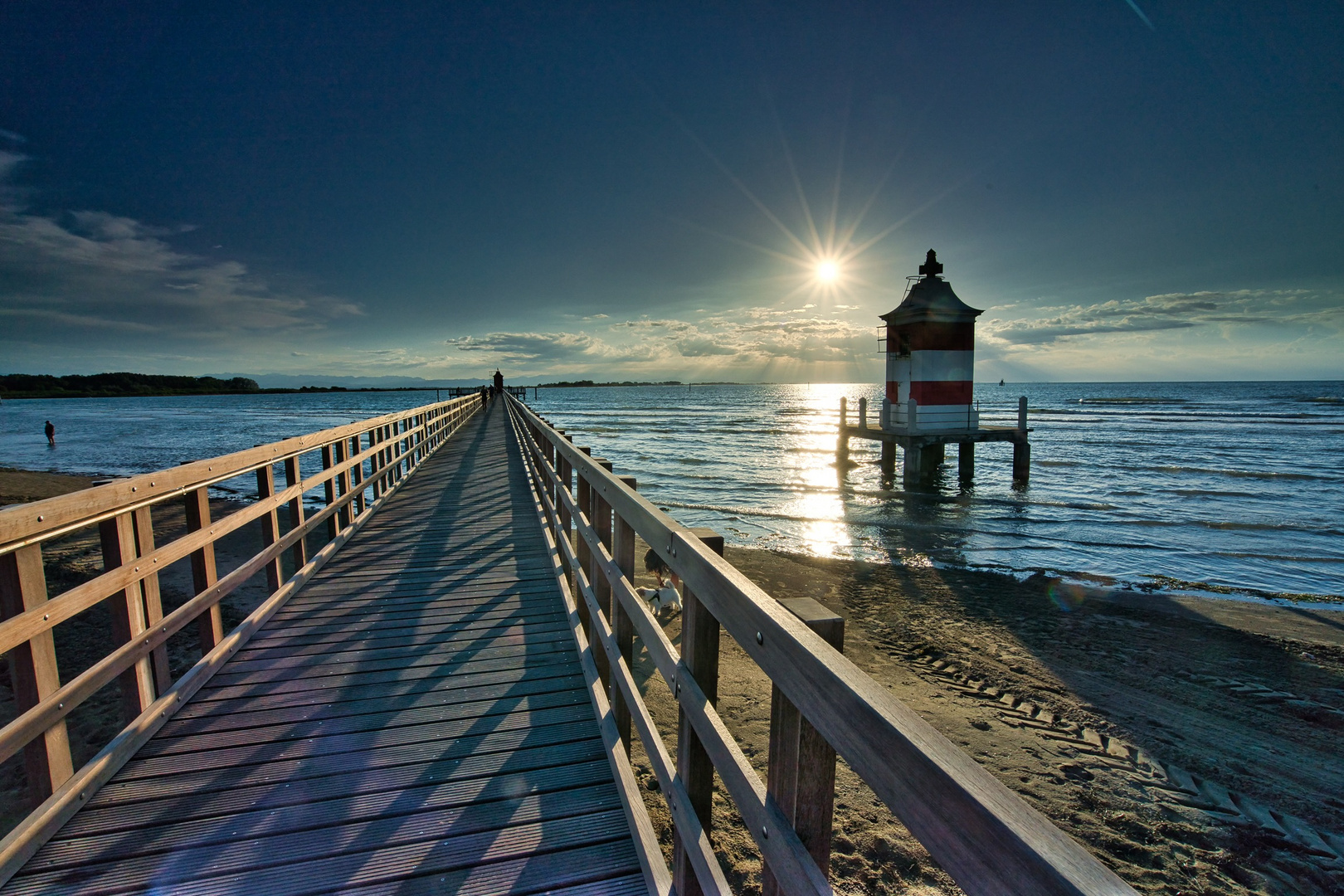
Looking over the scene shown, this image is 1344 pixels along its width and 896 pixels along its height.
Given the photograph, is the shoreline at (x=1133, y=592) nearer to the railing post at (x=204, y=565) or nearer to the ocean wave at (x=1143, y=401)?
the railing post at (x=204, y=565)

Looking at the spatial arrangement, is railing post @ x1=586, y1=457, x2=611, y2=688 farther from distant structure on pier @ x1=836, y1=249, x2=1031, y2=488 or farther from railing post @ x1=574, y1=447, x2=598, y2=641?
distant structure on pier @ x1=836, y1=249, x2=1031, y2=488

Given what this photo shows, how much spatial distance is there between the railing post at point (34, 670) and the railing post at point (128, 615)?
30 centimetres

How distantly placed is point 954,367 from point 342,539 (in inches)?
733

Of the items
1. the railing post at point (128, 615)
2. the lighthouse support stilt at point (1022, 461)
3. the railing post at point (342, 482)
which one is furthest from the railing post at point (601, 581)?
the lighthouse support stilt at point (1022, 461)

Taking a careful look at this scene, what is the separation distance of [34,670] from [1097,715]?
730cm

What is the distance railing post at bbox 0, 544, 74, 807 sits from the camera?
2.17 metres

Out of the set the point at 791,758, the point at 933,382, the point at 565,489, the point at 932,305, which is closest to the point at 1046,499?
the point at 933,382

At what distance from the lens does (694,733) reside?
1.84 meters

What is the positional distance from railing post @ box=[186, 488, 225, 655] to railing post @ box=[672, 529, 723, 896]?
280 cm

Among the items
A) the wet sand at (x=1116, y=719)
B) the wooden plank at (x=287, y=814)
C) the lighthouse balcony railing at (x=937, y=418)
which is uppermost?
the lighthouse balcony railing at (x=937, y=418)

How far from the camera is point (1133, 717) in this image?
18.7 feet

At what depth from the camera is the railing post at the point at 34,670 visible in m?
2.17

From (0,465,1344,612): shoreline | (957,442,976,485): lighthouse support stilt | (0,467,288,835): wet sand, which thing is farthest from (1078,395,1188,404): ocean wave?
(0,467,288,835): wet sand

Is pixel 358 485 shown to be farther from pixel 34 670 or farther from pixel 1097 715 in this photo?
pixel 1097 715
